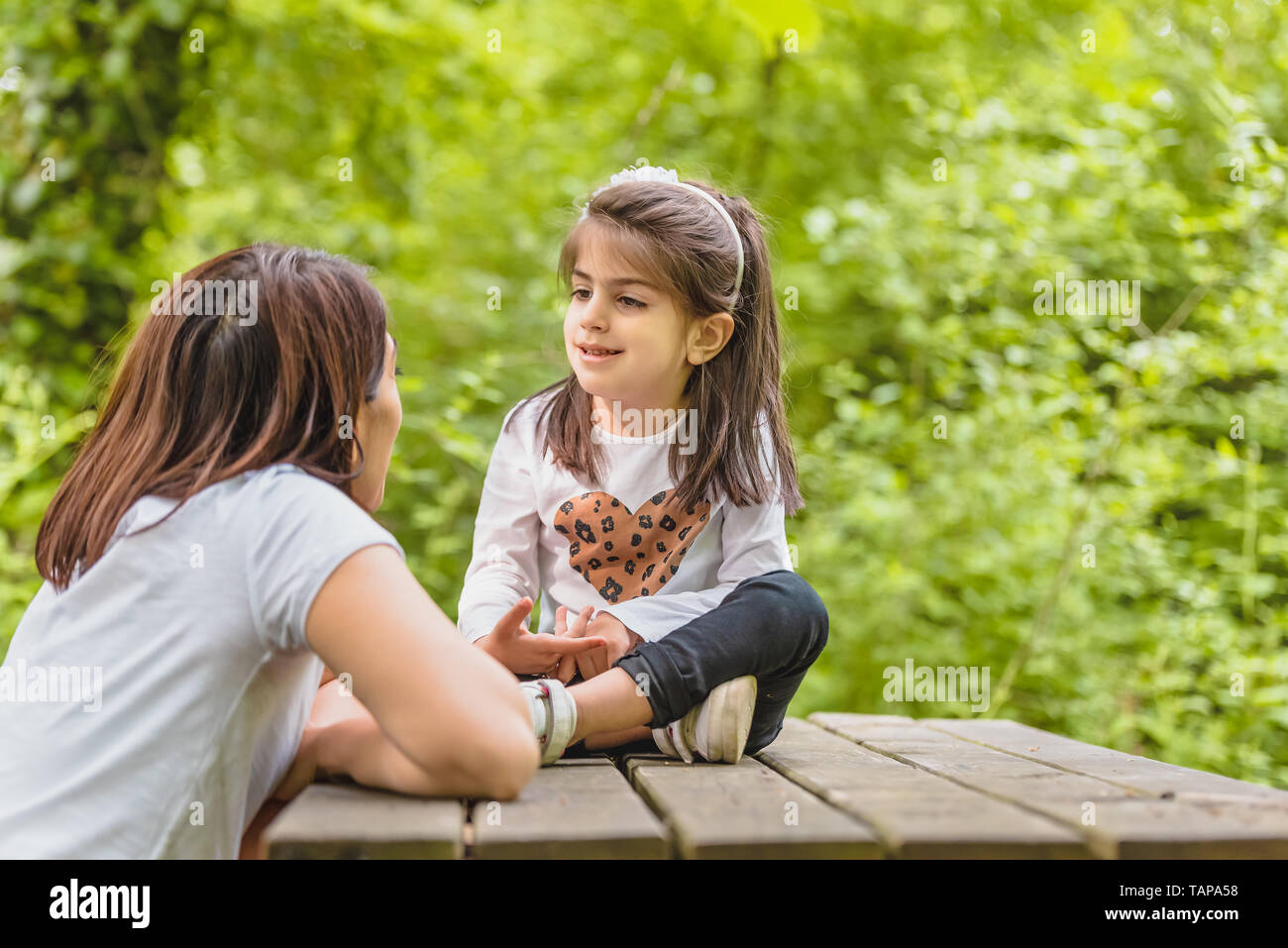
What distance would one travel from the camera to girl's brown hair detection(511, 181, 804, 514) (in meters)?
2.19

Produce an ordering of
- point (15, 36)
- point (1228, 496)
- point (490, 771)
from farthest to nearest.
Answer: point (1228, 496) → point (15, 36) → point (490, 771)

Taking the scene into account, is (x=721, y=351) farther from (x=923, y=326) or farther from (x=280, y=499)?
(x=923, y=326)

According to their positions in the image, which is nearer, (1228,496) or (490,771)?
(490,771)

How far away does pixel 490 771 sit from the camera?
1354 millimetres

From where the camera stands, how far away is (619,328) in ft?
7.18

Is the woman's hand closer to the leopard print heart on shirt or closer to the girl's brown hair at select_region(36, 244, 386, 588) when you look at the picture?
the leopard print heart on shirt

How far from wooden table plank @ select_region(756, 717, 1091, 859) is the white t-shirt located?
0.70 meters

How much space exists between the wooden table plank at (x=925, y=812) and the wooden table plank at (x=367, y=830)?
51 centimetres

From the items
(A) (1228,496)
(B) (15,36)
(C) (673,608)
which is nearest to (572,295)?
(C) (673,608)

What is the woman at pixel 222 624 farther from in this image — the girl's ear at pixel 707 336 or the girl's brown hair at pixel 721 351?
the girl's ear at pixel 707 336

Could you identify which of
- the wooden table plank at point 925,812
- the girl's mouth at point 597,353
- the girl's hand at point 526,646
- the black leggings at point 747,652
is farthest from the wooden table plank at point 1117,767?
the girl's mouth at point 597,353

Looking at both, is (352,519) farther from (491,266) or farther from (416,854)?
(491,266)

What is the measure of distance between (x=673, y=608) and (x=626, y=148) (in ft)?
10.0

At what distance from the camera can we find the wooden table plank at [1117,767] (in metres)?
1.63
